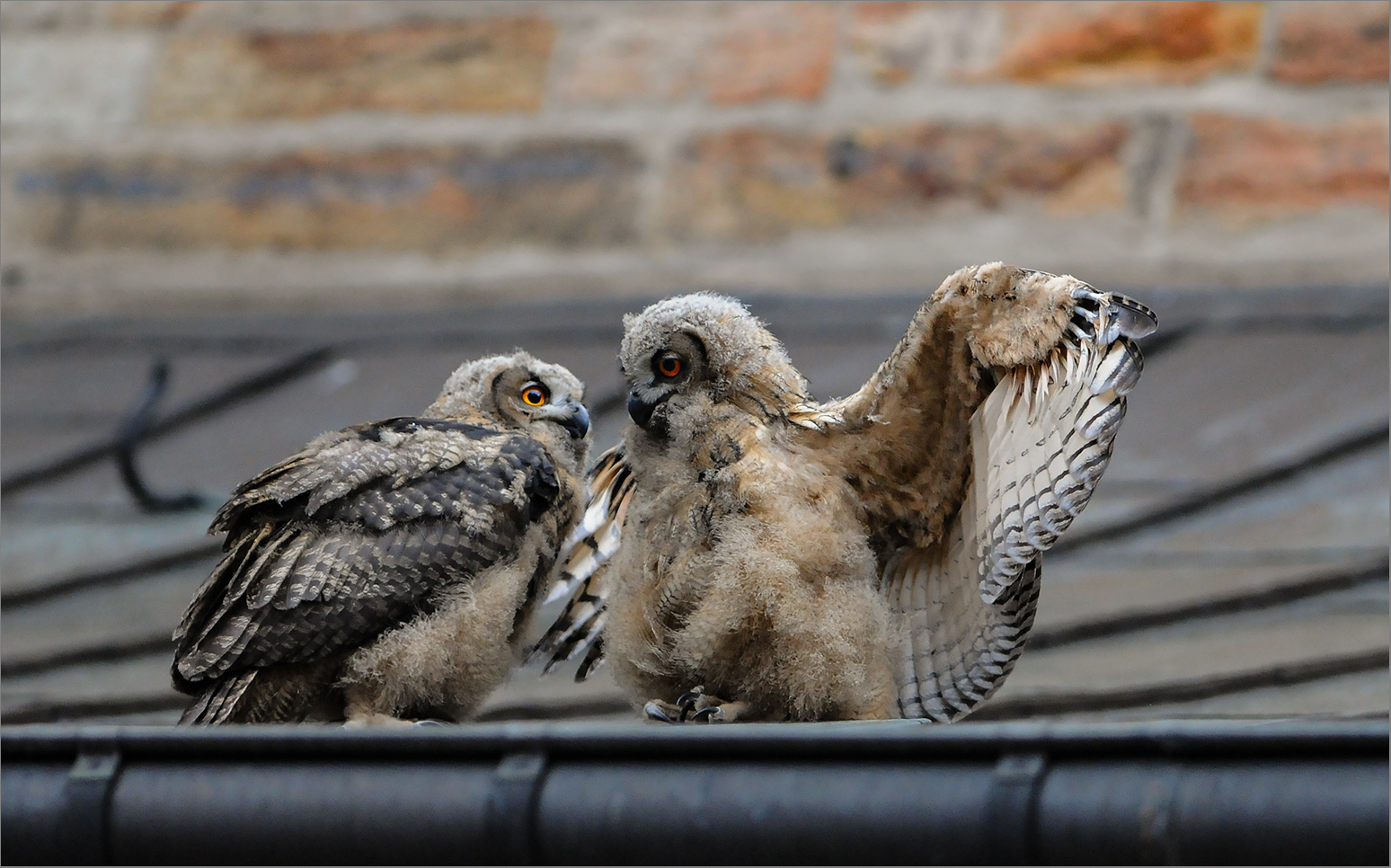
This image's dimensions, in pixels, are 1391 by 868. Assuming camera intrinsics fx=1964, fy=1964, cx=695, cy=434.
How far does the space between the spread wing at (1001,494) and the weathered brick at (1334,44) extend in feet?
15.3

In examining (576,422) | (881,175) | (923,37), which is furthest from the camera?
(923,37)

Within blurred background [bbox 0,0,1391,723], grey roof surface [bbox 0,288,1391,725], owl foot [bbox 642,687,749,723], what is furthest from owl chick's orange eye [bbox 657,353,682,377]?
blurred background [bbox 0,0,1391,723]

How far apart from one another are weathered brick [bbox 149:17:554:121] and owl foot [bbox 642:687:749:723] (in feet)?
17.6

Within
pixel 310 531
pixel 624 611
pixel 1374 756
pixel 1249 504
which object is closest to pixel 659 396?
pixel 624 611

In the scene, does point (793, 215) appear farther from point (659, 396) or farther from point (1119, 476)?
point (659, 396)

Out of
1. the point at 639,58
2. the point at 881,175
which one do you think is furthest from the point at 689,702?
the point at 639,58

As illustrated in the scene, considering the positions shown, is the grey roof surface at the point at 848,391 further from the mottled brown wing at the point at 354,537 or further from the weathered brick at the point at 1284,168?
the weathered brick at the point at 1284,168

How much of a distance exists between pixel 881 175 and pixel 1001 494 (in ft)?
15.3

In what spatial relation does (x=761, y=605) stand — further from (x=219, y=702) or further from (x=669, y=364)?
(x=219, y=702)

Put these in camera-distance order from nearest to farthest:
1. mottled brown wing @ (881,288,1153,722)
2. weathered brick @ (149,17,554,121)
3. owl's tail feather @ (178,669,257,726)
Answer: mottled brown wing @ (881,288,1153,722) < owl's tail feather @ (178,669,257,726) < weathered brick @ (149,17,554,121)

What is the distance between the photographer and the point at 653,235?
26.7 feet

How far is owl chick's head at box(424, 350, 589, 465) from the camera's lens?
162 inches

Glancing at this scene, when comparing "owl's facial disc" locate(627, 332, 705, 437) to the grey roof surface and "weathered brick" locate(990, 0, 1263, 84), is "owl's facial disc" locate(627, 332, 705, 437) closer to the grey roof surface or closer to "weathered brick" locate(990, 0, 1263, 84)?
the grey roof surface

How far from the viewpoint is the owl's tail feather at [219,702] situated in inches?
140
